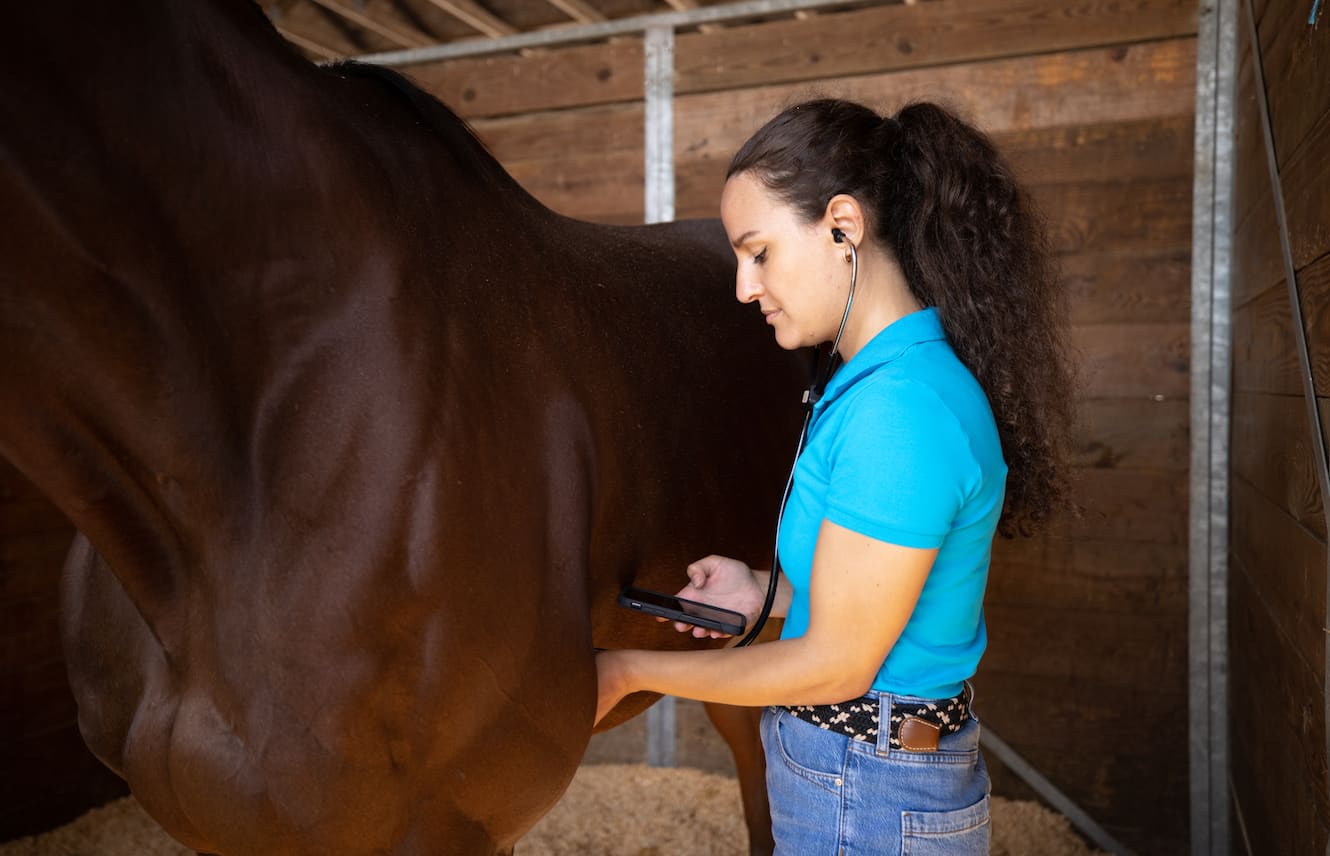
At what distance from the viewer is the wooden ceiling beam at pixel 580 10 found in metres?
3.13

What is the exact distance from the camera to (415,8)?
3.46 m

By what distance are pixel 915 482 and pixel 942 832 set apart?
367mm

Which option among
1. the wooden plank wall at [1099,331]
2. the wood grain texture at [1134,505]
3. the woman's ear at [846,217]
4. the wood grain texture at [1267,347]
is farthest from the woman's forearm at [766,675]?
the wood grain texture at [1134,505]

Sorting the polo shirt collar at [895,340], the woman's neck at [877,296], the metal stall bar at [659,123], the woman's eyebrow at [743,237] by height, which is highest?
the metal stall bar at [659,123]

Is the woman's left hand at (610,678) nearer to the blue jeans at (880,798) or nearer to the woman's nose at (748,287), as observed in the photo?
the blue jeans at (880,798)

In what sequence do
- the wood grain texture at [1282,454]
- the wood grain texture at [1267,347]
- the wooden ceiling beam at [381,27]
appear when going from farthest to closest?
the wooden ceiling beam at [381,27] < the wood grain texture at [1267,347] < the wood grain texture at [1282,454]

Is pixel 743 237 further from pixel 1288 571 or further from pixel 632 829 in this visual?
pixel 632 829

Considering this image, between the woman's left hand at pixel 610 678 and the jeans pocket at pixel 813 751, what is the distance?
198mm

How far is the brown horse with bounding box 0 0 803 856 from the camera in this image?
0.98 m

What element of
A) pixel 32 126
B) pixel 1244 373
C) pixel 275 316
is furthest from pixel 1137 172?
pixel 32 126

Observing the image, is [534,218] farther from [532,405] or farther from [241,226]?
[241,226]

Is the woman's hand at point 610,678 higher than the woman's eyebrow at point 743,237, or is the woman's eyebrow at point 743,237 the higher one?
the woman's eyebrow at point 743,237

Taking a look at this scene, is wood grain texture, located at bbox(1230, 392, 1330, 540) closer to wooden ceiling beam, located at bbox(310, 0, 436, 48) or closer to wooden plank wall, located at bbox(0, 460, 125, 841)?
wooden ceiling beam, located at bbox(310, 0, 436, 48)

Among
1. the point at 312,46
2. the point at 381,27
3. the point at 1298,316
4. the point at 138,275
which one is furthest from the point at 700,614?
the point at 312,46
